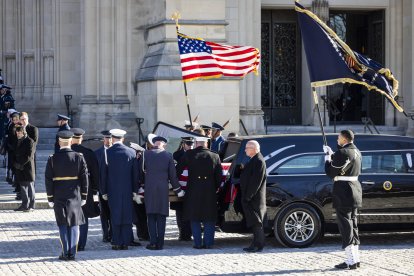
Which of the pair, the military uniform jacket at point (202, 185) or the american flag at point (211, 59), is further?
the american flag at point (211, 59)

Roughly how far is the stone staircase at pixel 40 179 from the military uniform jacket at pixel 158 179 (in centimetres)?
613

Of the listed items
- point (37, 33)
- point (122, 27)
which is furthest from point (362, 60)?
point (37, 33)

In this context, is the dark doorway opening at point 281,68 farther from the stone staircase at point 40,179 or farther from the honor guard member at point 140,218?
the honor guard member at point 140,218

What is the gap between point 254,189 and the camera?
1509 centimetres

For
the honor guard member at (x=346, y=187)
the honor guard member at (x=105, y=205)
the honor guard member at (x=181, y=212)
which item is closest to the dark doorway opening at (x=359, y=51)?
the honor guard member at (x=181, y=212)

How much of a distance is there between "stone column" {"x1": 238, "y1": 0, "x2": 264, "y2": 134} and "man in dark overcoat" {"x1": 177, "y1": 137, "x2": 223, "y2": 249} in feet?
39.3

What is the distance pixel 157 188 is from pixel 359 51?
16.4m

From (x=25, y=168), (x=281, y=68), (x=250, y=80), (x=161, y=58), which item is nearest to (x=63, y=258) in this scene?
(x=25, y=168)

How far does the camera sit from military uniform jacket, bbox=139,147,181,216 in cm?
1564

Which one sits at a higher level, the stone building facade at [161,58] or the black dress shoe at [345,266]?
the stone building facade at [161,58]

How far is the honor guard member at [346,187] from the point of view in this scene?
13.7 metres

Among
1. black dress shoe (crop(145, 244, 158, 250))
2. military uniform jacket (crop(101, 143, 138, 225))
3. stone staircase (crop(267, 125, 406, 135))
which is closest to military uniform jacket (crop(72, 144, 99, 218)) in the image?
military uniform jacket (crop(101, 143, 138, 225))

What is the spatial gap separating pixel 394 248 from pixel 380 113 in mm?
15305

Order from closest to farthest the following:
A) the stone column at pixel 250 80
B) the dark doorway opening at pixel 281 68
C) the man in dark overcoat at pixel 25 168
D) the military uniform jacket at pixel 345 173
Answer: the military uniform jacket at pixel 345 173
the man in dark overcoat at pixel 25 168
the stone column at pixel 250 80
the dark doorway opening at pixel 281 68
